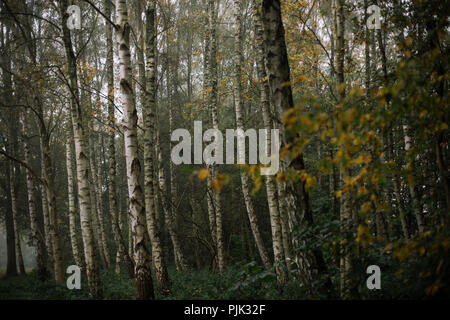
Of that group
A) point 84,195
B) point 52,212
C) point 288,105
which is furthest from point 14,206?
point 288,105

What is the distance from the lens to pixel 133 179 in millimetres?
6074

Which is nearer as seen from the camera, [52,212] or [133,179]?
[133,179]

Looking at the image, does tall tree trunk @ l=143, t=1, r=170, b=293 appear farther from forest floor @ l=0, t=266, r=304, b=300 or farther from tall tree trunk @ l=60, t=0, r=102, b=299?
tall tree trunk @ l=60, t=0, r=102, b=299

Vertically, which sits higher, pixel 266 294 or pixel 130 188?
pixel 130 188

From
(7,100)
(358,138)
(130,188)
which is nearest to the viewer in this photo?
(358,138)

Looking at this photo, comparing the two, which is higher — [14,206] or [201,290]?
[14,206]

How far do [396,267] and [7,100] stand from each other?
12702 millimetres

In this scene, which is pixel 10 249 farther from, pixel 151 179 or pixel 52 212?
pixel 151 179

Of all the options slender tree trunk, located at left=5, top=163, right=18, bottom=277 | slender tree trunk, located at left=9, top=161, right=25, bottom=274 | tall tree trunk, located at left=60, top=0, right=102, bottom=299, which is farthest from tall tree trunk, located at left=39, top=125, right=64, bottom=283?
slender tree trunk, located at left=5, top=163, right=18, bottom=277

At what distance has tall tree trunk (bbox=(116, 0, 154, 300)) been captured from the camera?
19.6 feet

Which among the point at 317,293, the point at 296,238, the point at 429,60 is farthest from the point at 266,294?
the point at 429,60

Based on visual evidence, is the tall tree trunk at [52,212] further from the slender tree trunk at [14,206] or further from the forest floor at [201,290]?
the slender tree trunk at [14,206]
